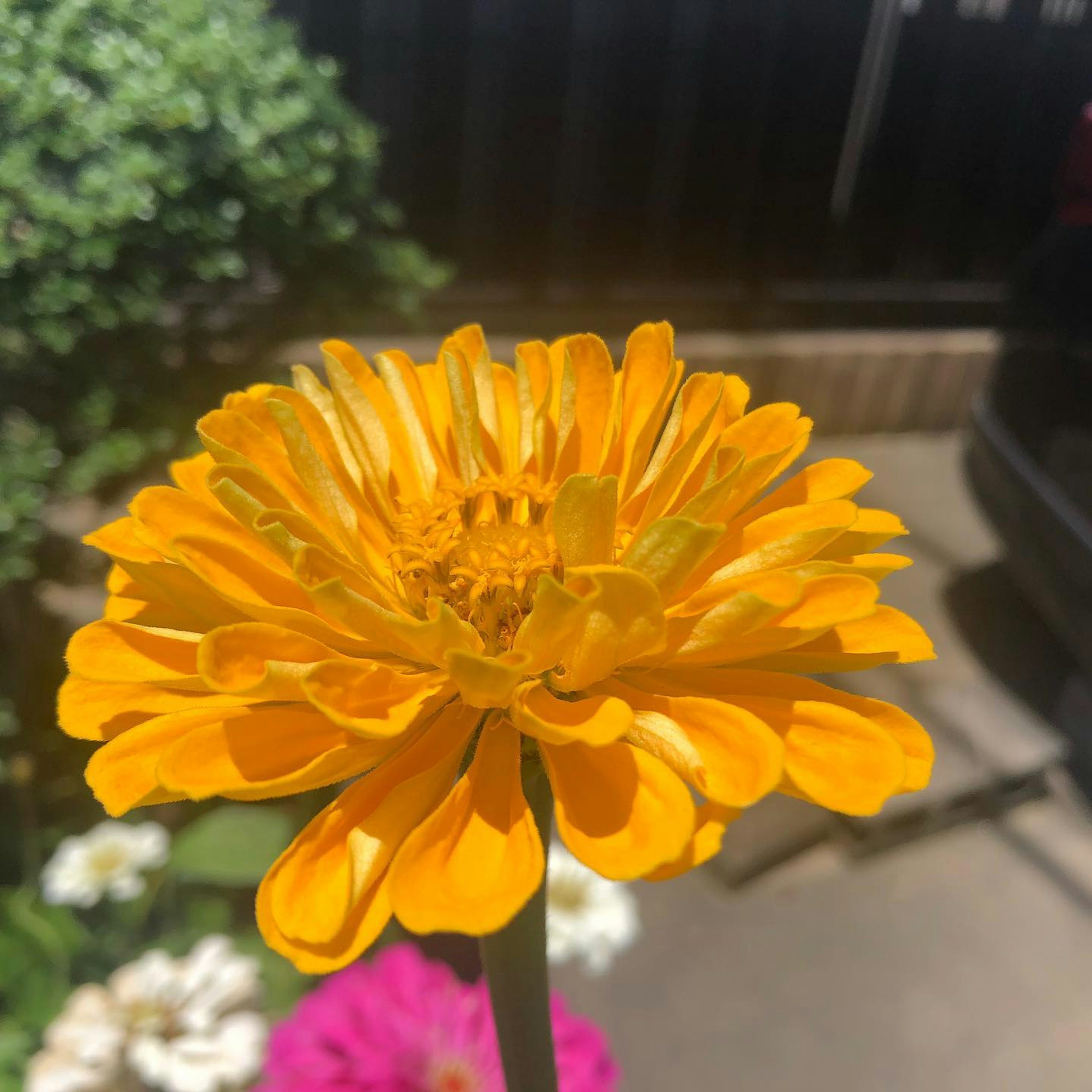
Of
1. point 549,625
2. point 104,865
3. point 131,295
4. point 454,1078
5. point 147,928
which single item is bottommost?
point 147,928

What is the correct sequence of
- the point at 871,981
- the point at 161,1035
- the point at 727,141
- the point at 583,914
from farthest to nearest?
the point at 727,141 < the point at 871,981 < the point at 583,914 < the point at 161,1035

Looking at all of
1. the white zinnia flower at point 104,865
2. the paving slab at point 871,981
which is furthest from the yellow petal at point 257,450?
the paving slab at point 871,981

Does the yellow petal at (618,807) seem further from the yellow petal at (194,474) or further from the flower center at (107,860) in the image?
the flower center at (107,860)

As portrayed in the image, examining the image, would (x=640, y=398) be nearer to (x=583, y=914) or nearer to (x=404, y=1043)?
(x=404, y=1043)

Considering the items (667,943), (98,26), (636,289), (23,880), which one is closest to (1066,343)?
(636,289)

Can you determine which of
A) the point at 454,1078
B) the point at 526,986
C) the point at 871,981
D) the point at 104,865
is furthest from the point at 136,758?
the point at 871,981

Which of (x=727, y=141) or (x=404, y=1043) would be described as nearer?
(x=404, y=1043)
